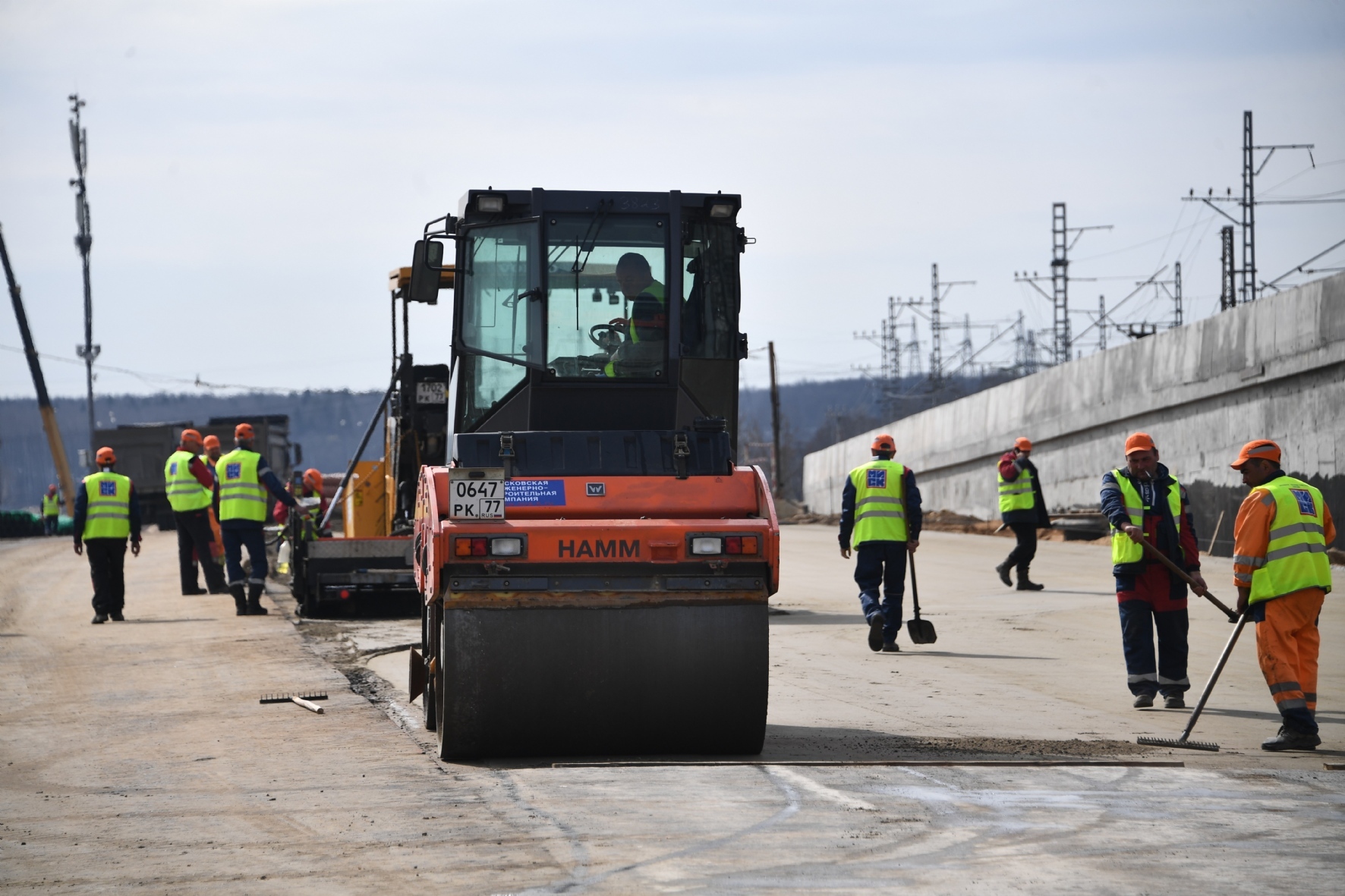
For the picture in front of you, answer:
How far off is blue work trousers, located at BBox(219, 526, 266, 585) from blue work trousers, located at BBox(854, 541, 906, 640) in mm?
6944

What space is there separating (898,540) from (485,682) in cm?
571

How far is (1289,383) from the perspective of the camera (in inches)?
842

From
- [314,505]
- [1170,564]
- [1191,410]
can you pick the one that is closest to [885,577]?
[1170,564]

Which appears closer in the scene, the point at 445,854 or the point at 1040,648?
the point at 445,854

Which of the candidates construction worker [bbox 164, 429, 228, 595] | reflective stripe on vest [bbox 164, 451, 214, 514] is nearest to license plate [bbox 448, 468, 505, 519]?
construction worker [bbox 164, 429, 228, 595]

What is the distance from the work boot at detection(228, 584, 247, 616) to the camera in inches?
641

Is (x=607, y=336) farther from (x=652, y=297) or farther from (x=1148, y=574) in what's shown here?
(x=1148, y=574)

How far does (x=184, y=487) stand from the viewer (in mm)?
17609

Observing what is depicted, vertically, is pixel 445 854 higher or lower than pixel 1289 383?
lower

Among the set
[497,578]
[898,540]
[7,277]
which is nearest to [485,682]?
[497,578]

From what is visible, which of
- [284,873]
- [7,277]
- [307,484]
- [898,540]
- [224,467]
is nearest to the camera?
[284,873]

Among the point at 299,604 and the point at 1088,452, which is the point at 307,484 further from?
the point at 1088,452

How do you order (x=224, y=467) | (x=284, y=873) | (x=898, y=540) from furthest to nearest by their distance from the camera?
(x=224, y=467) → (x=898, y=540) → (x=284, y=873)

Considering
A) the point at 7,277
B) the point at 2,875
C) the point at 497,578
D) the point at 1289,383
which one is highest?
the point at 7,277
